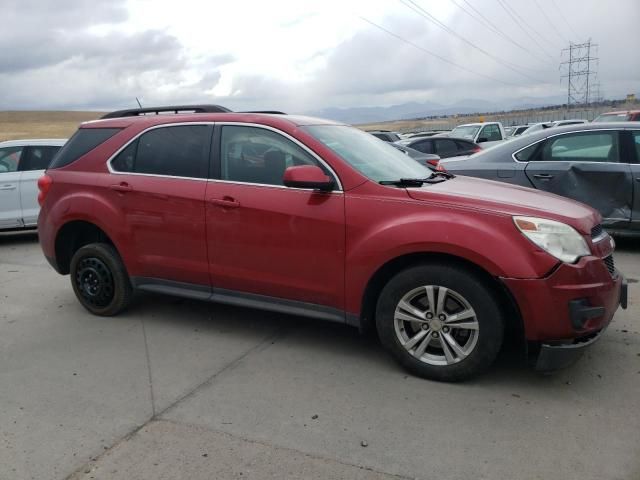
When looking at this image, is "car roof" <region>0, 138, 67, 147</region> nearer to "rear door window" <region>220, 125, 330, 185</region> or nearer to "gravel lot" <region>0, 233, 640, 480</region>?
"gravel lot" <region>0, 233, 640, 480</region>

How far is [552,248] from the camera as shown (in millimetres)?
3375

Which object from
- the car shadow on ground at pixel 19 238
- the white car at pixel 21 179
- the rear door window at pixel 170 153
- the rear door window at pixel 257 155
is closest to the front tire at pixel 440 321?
the rear door window at pixel 257 155

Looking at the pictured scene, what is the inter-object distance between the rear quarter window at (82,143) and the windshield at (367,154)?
1942 mm

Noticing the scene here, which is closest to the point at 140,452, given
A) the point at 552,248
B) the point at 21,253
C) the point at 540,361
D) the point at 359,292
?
the point at 359,292

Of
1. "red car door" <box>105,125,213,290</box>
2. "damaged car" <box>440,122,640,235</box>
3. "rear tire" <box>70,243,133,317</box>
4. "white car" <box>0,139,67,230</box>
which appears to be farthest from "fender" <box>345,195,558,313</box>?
"white car" <box>0,139,67,230</box>

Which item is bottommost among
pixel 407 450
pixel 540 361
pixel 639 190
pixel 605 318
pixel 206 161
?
pixel 407 450

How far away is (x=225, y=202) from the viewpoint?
4.25 m

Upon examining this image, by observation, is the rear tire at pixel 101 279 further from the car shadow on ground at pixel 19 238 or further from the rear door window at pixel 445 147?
the rear door window at pixel 445 147

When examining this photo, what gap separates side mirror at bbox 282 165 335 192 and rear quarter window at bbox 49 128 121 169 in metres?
2.01

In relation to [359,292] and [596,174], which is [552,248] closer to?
[359,292]

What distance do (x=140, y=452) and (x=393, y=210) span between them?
206 cm

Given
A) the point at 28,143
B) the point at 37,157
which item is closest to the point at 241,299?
the point at 37,157

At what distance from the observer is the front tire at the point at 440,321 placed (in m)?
3.47

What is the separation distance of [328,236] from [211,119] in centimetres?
148
